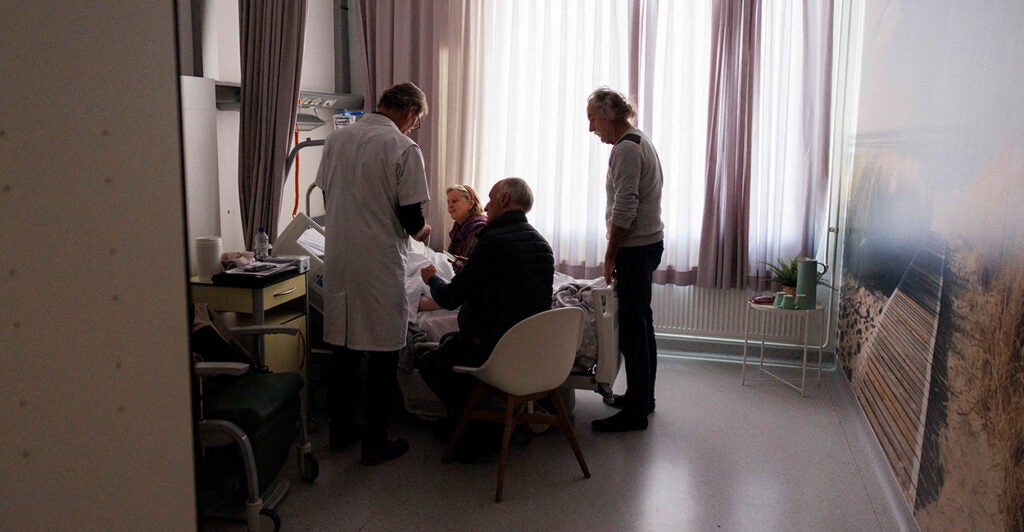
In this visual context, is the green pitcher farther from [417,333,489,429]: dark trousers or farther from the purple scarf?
[417,333,489,429]: dark trousers

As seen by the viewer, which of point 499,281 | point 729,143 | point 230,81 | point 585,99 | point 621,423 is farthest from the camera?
point 585,99

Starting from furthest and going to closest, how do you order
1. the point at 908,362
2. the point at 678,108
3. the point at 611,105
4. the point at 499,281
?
the point at 678,108
the point at 611,105
the point at 499,281
the point at 908,362

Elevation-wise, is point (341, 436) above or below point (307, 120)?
below

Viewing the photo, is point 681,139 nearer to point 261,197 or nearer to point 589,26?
point 589,26

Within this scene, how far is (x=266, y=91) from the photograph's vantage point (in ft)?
11.9

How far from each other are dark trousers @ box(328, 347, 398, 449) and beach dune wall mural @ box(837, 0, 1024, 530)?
1844 mm

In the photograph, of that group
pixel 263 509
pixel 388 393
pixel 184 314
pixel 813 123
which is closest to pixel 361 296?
pixel 388 393

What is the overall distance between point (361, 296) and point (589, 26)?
8.20 ft

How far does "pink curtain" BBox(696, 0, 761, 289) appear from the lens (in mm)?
4422

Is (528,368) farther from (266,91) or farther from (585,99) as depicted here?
(585,99)

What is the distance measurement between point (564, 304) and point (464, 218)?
1084 millimetres

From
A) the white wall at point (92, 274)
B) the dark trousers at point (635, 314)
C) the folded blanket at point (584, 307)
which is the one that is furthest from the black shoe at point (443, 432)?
the white wall at point (92, 274)

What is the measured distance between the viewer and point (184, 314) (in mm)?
999

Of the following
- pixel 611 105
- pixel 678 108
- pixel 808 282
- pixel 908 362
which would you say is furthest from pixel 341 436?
pixel 678 108
